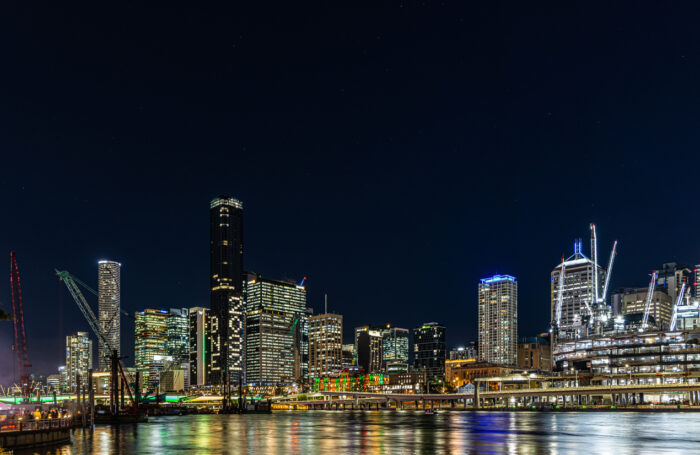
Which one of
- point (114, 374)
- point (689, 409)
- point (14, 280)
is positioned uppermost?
point (14, 280)

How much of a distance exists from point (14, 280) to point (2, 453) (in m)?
104

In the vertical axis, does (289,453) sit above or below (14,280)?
below

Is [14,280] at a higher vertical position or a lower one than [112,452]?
higher

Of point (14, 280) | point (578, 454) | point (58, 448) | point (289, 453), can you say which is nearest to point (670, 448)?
point (578, 454)

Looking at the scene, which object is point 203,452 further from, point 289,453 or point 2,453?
point 2,453

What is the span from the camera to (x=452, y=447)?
6216 centimetres

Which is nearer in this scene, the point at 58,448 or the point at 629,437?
the point at 58,448

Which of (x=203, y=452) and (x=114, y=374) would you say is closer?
(x=203, y=452)

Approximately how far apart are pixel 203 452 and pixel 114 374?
13884 centimetres

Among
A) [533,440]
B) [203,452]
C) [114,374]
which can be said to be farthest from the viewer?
[114,374]

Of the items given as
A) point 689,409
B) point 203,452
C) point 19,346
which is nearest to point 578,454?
point 203,452

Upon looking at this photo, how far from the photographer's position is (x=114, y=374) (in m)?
188

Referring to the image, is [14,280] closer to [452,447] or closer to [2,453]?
[2,453]

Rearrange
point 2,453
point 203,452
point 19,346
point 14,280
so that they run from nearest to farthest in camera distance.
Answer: point 2,453, point 203,452, point 14,280, point 19,346
